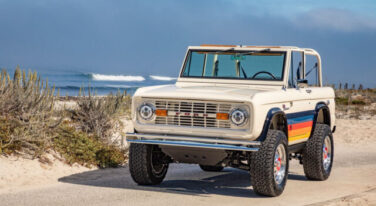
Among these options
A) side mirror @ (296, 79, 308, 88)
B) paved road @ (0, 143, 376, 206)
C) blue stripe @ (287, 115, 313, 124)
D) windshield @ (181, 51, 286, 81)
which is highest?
windshield @ (181, 51, 286, 81)

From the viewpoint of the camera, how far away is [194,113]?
8414 mm

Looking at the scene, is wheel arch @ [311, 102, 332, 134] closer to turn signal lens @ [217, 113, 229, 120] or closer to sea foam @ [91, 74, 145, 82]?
turn signal lens @ [217, 113, 229, 120]

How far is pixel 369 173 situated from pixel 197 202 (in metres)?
5.04

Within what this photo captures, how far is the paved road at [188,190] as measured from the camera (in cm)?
824

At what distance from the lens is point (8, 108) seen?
37.3 ft

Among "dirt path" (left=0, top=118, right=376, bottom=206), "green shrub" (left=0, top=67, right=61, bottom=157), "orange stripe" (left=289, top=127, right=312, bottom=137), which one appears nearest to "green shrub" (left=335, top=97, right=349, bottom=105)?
"dirt path" (left=0, top=118, right=376, bottom=206)

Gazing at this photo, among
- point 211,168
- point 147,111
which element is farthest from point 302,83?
point 147,111

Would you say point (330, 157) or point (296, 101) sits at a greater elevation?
point (296, 101)

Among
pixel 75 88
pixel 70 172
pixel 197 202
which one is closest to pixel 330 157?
pixel 197 202

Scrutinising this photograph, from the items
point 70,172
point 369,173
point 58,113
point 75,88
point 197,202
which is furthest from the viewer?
point 75,88

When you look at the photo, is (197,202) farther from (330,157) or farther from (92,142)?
(92,142)

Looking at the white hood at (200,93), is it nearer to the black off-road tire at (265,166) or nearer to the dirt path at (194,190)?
the black off-road tire at (265,166)

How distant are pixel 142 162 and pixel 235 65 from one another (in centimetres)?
238

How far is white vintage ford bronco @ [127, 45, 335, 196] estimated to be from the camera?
8.25m
